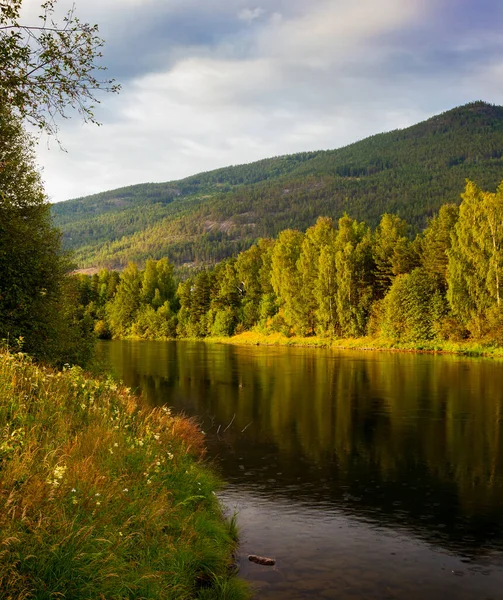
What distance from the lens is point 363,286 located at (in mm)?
88188

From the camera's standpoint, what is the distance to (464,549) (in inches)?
466

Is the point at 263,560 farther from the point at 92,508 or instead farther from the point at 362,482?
the point at 362,482

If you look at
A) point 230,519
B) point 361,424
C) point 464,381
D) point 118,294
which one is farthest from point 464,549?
point 118,294

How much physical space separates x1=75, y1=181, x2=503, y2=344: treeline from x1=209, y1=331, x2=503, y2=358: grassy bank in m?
1.33

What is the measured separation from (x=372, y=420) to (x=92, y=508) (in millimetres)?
20587

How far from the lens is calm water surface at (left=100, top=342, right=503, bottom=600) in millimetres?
10516

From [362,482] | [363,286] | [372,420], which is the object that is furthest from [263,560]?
[363,286]

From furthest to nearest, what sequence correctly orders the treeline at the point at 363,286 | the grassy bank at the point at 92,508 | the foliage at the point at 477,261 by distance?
the treeline at the point at 363,286, the foliage at the point at 477,261, the grassy bank at the point at 92,508

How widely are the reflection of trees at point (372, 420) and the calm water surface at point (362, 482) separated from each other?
73 mm

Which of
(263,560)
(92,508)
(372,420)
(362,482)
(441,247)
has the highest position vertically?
(441,247)

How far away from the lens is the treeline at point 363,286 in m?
63.7

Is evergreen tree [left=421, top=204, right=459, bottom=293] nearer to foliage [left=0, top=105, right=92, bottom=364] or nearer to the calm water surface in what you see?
the calm water surface

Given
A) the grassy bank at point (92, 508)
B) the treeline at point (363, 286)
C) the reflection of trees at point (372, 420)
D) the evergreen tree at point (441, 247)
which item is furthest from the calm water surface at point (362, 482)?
the evergreen tree at point (441, 247)

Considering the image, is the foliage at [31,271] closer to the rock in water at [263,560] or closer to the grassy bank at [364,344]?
the rock in water at [263,560]
